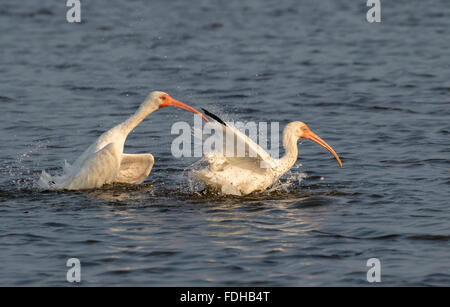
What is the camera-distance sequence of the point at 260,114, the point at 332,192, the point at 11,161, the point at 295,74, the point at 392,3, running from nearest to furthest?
the point at 332,192 < the point at 11,161 < the point at 260,114 < the point at 295,74 < the point at 392,3

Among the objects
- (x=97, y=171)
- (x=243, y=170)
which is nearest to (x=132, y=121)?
(x=97, y=171)

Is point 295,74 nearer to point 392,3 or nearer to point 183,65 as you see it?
point 183,65

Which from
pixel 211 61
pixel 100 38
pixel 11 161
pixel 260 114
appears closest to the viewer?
pixel 11 161

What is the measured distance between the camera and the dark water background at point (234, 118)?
9.54 m

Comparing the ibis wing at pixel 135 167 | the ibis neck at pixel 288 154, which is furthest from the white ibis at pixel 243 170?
the ibis wing at pixel 135 167

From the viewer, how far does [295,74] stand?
72.4 ft

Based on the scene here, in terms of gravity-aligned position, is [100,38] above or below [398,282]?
above

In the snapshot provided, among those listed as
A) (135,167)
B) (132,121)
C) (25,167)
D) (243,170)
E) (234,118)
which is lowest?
(243,170)

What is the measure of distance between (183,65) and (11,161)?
9.54 metres

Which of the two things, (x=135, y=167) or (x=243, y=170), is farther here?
(x=135, y=167)

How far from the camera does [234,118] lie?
1802 cm

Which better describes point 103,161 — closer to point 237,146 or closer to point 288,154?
point 237,146

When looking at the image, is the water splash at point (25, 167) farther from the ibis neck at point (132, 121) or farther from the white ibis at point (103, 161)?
the ibis neck at point (132, 121)
